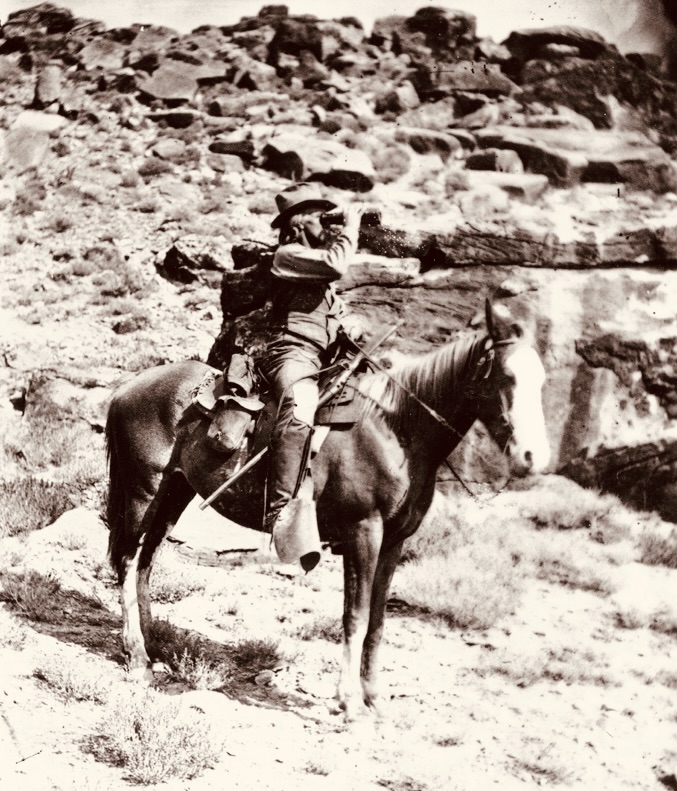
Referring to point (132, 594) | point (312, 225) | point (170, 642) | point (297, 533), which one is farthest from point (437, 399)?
point (170, 642)

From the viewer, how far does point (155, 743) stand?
4613 millimetres

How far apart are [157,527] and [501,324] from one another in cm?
294

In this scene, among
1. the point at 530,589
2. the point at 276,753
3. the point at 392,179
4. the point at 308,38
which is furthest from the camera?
the point at 308,38

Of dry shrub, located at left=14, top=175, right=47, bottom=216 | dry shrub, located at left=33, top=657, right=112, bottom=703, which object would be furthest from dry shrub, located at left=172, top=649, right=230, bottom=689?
dry shrub, located at left=14, top=175, right=47, bottom=216

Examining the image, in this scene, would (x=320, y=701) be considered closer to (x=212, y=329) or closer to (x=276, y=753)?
(x=276, y=753)

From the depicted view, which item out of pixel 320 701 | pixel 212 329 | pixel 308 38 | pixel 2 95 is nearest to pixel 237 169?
pixel 308 38

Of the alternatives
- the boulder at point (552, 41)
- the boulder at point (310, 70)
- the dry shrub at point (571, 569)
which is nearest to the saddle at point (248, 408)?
the dry shrub at point (571, 569)

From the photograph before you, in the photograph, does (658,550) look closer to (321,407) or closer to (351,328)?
(351,328)

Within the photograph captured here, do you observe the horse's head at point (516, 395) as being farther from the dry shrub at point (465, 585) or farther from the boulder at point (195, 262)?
the boulder at point (195, 262)

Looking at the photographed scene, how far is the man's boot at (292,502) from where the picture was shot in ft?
16.7

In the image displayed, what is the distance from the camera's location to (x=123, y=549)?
5969 millimetres

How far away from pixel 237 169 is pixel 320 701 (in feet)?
36.6

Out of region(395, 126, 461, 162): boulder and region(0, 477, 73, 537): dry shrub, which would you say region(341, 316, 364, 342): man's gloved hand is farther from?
region(395, 126, 461, 162): boulder

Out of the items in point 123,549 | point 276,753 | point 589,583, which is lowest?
point 589,583
